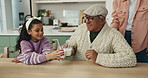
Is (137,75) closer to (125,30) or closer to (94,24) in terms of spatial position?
(94,24)

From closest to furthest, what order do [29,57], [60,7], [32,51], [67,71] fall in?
[67,71] → [29,57] → [32,51] → [60,7]

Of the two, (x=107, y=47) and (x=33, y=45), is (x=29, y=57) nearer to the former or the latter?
(x=33, y=45)

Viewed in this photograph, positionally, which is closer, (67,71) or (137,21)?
(67,71)

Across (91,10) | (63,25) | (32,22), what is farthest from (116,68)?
(63,25)

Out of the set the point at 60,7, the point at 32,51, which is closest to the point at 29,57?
the point at 32,51

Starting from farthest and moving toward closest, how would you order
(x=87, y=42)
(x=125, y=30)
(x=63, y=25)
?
(x=63, y=25) → (x=125, y=30) → (x=87, y=42)

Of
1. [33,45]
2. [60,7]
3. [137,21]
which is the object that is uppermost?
[60,7]

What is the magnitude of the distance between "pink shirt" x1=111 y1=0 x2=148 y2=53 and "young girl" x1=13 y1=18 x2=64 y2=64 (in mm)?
825

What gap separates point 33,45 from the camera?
1.45 metres

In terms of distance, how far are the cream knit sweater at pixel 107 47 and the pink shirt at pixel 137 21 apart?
0.34 m

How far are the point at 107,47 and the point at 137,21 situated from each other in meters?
0.49

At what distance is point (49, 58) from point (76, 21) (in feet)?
9.30

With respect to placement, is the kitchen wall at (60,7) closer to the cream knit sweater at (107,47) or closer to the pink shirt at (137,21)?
the pink shirt at (137,21)

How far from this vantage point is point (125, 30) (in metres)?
1.63
